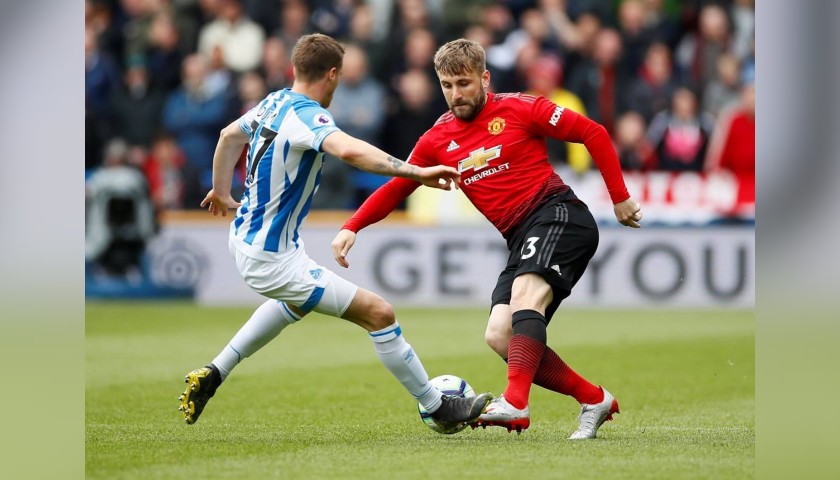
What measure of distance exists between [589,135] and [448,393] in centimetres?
150

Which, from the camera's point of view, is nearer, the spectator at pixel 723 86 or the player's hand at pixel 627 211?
the player's hand at pixel 627 211

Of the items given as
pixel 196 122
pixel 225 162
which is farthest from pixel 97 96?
pixel 225 162

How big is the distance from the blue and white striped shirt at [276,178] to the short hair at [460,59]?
693 millimetres

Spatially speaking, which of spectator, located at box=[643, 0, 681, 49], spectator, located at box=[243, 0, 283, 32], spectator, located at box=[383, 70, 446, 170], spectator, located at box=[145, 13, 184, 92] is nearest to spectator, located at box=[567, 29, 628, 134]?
spectator, located at box=[643, 0, 681, 49]

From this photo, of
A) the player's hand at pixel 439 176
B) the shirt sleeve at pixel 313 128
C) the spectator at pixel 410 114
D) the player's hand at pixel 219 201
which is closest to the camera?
the player's hand at pixel 439 176

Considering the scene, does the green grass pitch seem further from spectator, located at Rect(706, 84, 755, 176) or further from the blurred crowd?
the blurred crowd

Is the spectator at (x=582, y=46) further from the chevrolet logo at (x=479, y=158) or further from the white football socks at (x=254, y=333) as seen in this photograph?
the white football socks at (x=254, y=333)

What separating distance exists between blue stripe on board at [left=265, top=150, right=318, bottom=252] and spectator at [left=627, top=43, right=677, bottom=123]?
35.8ft

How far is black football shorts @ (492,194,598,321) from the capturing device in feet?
20.1

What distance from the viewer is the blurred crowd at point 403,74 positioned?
16094 millimetres

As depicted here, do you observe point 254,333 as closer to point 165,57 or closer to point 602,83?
point 602,83

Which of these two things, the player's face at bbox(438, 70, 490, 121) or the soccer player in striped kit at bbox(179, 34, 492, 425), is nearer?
the soccer player in striped kit at bbox(179, 34, 492, 425)

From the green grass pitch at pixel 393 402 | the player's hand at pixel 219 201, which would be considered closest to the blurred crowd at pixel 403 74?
the green grass pitch at pixel 393 402

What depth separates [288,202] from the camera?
612 cm
